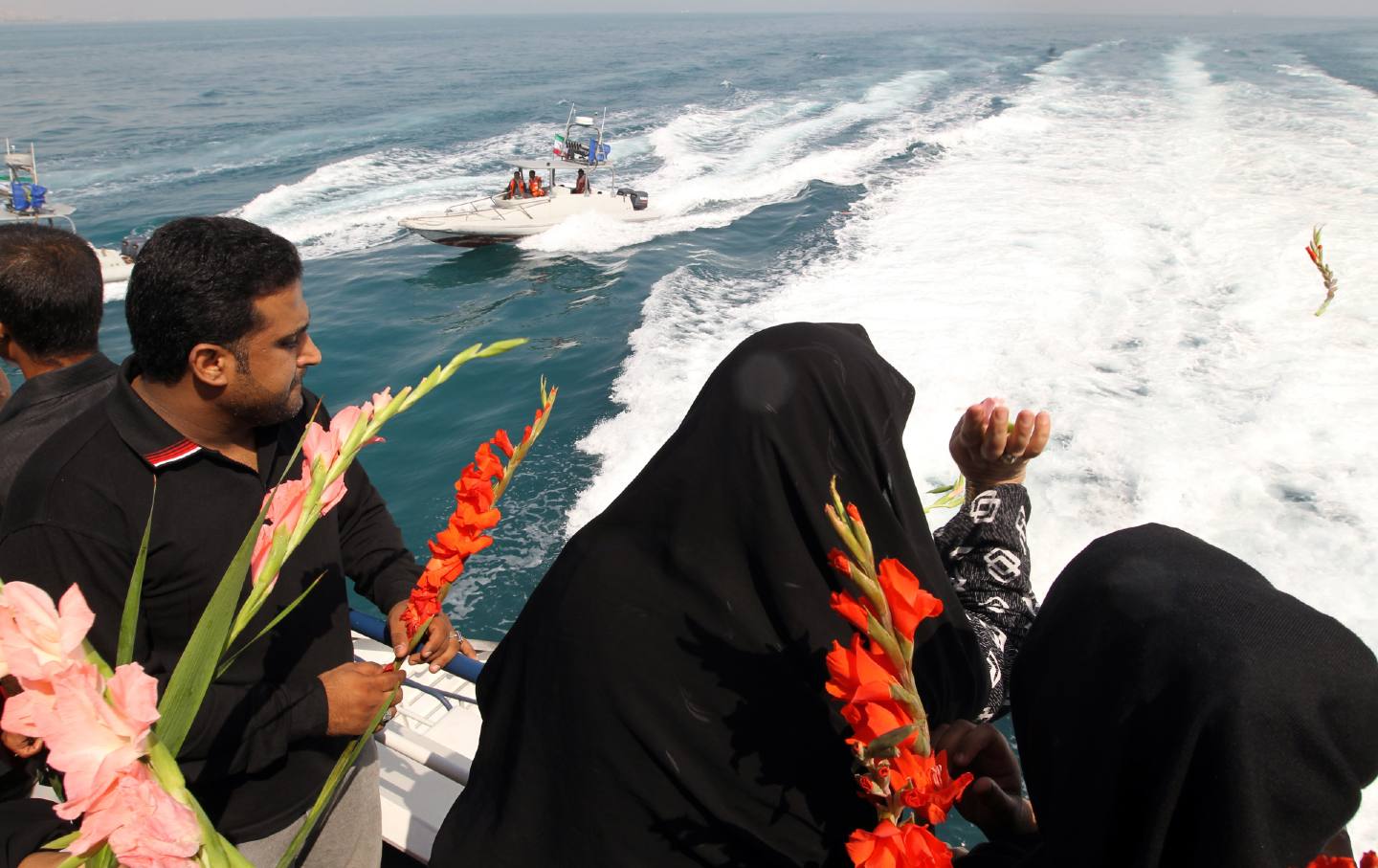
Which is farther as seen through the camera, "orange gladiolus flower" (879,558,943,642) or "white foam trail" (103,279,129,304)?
"white foam trail" (103,279,129,304)

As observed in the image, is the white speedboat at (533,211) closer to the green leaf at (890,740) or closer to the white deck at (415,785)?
the white deck at (415,785)

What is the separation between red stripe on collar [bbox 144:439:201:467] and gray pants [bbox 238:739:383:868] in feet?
2.33

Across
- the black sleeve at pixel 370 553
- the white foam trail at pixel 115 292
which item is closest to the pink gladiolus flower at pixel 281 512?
the black sleeve at pixel 370 553

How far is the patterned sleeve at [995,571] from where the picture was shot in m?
1.42

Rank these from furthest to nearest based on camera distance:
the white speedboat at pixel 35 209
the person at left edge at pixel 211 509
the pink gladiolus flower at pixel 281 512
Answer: the white speedboat at pixel 35 209
the person at left edge at pixel 211 509
the pink gladiolus flower at pixel 281 512

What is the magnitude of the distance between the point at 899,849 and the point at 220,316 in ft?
4.07

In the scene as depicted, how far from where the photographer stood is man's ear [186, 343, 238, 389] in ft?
4.35

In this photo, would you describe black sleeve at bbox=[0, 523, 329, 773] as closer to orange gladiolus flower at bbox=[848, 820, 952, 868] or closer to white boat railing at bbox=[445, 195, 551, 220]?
orange gladiolus flower at bbox=[848, 820, 952, 868]

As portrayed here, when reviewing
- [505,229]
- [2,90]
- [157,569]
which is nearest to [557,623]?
[157,569]

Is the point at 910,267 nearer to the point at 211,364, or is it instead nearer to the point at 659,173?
the point at 659,173

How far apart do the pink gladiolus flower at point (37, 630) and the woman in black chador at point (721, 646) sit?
634 mm

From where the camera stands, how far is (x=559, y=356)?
368 inches

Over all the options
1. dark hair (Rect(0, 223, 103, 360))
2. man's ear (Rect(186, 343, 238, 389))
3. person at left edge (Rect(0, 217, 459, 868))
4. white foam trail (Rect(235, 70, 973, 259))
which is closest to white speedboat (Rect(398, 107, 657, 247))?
white foam trail (Rect(235, 70, 973, 259))

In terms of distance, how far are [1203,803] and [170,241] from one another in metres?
1.57
